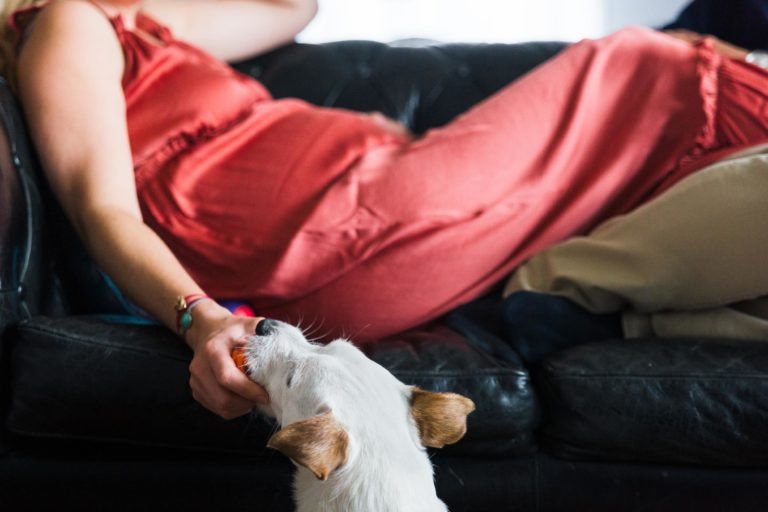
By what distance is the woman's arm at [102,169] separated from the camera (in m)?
0.89

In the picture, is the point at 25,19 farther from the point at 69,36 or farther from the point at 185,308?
the point at 185,308

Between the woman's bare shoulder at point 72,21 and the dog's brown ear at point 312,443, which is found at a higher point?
the woman's bare shoulder at point 72,21

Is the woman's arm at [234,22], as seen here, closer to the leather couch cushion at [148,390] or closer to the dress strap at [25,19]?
the dress strap at [25,19]

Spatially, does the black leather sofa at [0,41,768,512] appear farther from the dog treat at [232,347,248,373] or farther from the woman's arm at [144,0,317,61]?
the woman's arm at [144,0,317,61]

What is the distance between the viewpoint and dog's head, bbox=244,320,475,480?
733 millimetres

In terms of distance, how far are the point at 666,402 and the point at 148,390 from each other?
62 cm

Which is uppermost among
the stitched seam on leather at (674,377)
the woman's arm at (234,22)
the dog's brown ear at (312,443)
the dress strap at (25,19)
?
the dress strap at (25,19)

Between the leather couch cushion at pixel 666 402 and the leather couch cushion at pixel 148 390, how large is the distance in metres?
0.06

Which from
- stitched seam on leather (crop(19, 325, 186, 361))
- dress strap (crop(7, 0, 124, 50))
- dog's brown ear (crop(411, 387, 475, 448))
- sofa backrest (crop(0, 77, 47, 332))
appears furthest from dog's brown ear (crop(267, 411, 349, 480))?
dress strap (crop(7, 0, 124, 50))

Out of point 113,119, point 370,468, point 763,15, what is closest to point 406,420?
point 370,468

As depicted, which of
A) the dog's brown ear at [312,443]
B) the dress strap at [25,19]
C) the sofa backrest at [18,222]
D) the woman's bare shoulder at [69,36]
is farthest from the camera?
the dress strap at [25,19]

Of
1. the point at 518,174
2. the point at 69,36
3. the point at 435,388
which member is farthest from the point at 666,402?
the point at 69,36

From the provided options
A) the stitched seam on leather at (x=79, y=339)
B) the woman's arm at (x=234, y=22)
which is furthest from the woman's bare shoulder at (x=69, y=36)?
the stitched seam on leather at (x=79, y=339)

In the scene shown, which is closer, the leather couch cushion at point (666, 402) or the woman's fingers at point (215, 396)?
the woman's fingers at point (215, 396)
